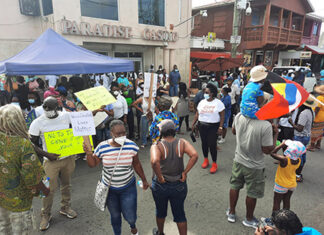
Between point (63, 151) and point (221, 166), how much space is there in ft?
11.2

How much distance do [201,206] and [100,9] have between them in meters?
10.6

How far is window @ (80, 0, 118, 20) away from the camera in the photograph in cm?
1025

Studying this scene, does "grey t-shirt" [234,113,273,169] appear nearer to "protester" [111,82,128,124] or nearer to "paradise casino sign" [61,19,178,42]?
"protester" [111,82,128,124]

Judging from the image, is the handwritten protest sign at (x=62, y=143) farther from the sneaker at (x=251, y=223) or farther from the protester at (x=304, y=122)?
the protester at (x=304, y=122)

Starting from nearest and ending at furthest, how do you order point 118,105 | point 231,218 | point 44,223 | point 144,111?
point 44,223 < point 231,218 < point 118,105 < point 144,111

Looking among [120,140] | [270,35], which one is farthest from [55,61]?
[270,35]

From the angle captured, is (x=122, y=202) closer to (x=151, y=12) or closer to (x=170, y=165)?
(x=170, y=165)

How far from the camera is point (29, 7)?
31.0ft

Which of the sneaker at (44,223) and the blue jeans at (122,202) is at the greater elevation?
the blue jeans at (122,202)

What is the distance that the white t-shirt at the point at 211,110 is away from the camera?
4193 millimetres

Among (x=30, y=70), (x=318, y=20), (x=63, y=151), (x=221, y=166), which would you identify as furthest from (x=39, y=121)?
(x=318, y=20)

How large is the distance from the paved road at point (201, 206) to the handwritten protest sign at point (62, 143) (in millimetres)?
1088

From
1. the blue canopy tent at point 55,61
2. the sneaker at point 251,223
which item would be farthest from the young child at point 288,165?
the blue canopy tent at point 55,61

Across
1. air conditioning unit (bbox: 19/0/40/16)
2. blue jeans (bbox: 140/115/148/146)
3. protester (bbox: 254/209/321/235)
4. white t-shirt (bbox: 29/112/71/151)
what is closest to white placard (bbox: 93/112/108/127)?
blue jeans (bbox: 140/115/148/146)
